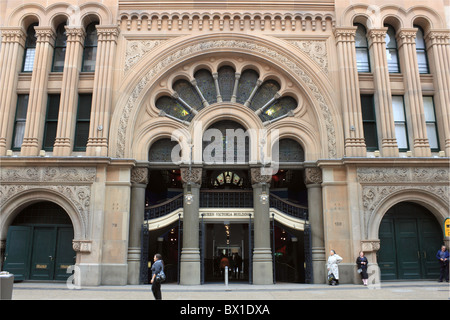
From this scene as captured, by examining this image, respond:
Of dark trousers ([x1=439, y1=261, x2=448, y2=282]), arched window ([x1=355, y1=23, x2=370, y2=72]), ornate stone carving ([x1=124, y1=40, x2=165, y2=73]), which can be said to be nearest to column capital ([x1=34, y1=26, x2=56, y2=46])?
ornate stone carving ([x1=124, y1=40, x2=165, y2=73])

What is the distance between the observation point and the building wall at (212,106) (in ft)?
61.4

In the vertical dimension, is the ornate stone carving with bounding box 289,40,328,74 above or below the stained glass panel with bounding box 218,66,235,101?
above

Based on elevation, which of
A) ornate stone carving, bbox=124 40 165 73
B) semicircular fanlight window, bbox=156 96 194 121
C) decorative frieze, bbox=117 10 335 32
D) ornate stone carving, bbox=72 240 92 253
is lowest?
ornate stone carving, bbox=72 240 92 253

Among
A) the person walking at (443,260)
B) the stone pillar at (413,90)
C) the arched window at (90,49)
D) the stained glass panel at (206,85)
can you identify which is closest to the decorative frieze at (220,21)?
the arched window at (90,49)

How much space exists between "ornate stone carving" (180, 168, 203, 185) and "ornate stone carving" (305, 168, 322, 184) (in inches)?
215

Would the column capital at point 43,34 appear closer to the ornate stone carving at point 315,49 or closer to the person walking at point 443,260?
the ornate stone carving at point 315,49

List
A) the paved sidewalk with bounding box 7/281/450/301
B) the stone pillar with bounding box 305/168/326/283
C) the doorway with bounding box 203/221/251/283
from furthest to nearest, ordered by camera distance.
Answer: the doorway with bounding box 203/221/251/283, the stone pillar with bounding box 305/168/326/283, the paved sidewalk with bounding box 7/281/450/301

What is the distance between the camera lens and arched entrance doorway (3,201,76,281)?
1917 cm

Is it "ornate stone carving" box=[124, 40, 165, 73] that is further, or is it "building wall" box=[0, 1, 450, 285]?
"ornate stone carving" box=[124, 40, 165, 73]

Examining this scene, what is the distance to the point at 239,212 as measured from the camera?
20047mm

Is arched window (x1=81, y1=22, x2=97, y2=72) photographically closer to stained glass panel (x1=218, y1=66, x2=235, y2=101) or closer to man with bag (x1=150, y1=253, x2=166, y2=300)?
stained glass panel (x1=218, y1=66, x2=235, y2=101)

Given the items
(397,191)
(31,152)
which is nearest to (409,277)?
(397,191)

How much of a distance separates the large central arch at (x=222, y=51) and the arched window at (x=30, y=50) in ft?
18.5
